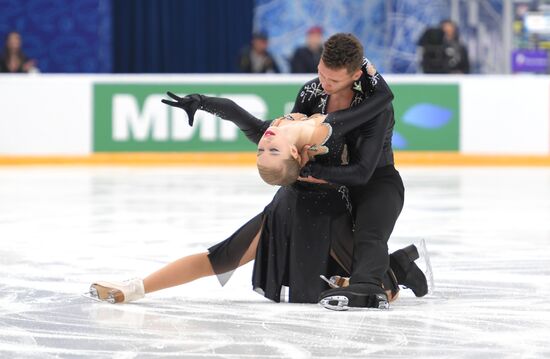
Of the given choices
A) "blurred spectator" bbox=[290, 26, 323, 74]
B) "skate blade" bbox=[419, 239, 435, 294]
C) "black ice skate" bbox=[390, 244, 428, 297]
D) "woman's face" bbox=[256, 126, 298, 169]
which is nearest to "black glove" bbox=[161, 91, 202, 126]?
"woman's face" bbox=[256, 126, 298, 169]

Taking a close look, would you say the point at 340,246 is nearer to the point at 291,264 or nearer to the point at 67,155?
the point at 291,264

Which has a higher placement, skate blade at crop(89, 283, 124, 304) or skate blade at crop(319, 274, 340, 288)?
skate blade at crop(319, 274, 340, 288)

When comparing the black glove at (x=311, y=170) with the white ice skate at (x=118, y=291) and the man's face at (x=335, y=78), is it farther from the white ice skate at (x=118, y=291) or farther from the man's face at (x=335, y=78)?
the white ice skate at (x=118, y=291)

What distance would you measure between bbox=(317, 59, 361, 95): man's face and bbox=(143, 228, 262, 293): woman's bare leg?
20.6 inches

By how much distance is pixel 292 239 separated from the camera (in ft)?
12.0

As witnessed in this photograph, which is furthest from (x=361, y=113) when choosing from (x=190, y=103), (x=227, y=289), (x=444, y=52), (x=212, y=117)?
(x=444, y=52)

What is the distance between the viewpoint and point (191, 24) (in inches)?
596

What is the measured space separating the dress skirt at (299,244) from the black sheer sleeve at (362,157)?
0.16 metres

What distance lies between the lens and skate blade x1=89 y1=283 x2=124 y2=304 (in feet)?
11.9

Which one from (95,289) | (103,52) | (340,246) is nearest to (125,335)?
(95,289)

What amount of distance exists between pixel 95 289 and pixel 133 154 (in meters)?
7.52

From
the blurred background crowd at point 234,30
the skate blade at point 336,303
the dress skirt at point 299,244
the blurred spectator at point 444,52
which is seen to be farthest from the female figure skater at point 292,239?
the blurred background crowd at point 234,30

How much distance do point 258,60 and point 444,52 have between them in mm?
1949

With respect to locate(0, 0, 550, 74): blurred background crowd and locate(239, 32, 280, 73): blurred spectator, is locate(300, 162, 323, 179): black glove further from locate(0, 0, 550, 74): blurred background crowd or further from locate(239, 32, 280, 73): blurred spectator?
locate(0, 0, 550, 74): blurred background crowd
